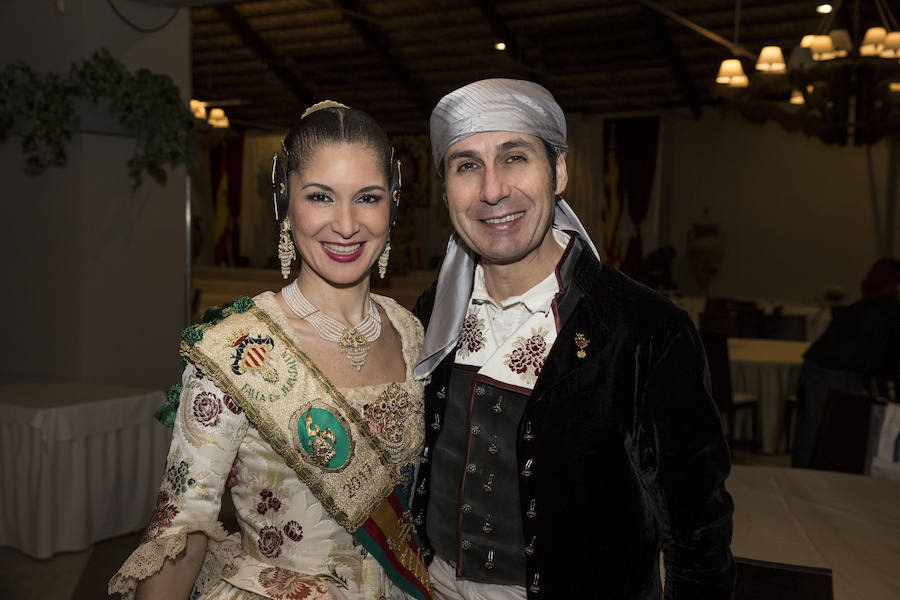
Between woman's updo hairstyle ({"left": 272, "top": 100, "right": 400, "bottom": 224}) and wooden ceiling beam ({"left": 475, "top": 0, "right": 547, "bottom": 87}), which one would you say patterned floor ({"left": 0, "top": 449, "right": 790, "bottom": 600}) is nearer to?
woman's updo hairstyle ({"left": 272, "top": 100, "right": 400, "bottom": 224})

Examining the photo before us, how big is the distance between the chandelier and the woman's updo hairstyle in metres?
4.96

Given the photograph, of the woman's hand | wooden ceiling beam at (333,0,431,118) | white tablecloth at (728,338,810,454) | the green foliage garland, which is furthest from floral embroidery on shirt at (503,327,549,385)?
wooden ceiling beam at (333,0,431,118)

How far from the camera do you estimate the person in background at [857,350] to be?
4.40 m

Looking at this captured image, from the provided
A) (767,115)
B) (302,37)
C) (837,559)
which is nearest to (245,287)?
(302,37)

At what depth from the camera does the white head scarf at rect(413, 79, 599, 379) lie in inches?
56.6

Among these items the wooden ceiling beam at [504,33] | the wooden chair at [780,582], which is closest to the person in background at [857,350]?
the wooden chair at [780,582]

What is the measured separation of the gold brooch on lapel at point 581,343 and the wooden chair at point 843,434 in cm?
186

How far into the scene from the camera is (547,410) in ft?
4.59

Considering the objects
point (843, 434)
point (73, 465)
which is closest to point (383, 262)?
point (843, 434)

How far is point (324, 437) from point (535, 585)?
0.43m

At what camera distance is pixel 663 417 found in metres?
1.36

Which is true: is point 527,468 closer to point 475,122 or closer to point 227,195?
point 475,122

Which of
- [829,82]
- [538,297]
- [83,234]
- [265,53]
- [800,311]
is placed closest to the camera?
[538,297]

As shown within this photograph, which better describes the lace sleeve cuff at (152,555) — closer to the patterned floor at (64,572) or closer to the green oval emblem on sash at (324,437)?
the green oval emblem on sash at (324,437)
